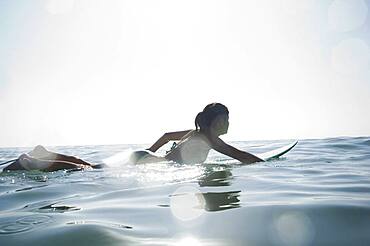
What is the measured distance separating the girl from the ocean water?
1331mm

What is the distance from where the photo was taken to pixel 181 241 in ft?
7.20

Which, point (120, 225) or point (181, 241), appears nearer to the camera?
point (181, 241)

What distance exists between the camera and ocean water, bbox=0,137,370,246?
224 cm

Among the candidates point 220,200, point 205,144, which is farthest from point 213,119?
point 220,200

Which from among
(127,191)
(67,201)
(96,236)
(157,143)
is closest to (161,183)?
(127,191)

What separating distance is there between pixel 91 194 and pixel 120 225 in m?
1.67

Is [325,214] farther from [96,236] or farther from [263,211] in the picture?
[96,236]

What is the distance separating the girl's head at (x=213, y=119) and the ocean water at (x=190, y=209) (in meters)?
1.47

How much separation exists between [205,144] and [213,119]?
515 mm

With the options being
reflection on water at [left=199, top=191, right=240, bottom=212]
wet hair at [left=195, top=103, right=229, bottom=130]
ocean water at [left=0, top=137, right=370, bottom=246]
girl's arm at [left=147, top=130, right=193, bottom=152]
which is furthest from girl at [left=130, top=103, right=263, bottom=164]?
reflection on water at [left=199, top=191, right=240, bottom=212]

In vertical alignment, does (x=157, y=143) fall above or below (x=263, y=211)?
above

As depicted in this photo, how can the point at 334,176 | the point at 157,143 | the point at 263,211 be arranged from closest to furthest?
the point at 263,211, the point at 334,176, the point at 157,143

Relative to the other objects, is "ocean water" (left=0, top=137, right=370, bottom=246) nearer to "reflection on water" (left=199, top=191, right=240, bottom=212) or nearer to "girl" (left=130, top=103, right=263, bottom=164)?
"reflection on water" (left=199, top=191, right=240, bottom=212)

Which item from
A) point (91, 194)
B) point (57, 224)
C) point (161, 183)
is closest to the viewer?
point (57, 224)
